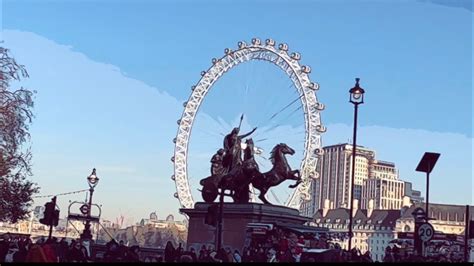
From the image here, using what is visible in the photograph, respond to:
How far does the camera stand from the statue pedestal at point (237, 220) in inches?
1378

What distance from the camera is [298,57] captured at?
5528 centimetres

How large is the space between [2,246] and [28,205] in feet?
45.2

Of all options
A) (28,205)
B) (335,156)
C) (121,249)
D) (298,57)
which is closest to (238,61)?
(298,57)

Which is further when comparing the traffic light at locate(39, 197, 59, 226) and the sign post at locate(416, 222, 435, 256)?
the traffic light at locate(39, 197, 59, 226)

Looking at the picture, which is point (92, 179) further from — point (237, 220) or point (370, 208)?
point (370, 208)

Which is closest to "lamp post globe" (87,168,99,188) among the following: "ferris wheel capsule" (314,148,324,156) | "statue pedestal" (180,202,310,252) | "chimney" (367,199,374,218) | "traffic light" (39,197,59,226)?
"statue pedestal" (180,202,310,252)

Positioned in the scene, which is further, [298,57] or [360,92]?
[298,57]

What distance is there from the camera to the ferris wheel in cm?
5269

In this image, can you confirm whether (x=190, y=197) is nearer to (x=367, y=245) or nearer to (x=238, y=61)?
(x=238, y=61)

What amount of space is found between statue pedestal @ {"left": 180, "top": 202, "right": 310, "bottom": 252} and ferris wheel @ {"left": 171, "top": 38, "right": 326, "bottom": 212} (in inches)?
581

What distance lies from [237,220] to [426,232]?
56.5 feet

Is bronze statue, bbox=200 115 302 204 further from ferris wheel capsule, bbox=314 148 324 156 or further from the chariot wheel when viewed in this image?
ferris wheel capsule, bbox=314 148 324 156

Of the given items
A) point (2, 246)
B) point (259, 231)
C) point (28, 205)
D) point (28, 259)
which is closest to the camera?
point (28, 259)

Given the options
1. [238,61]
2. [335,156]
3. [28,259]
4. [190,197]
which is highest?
[335,156]
